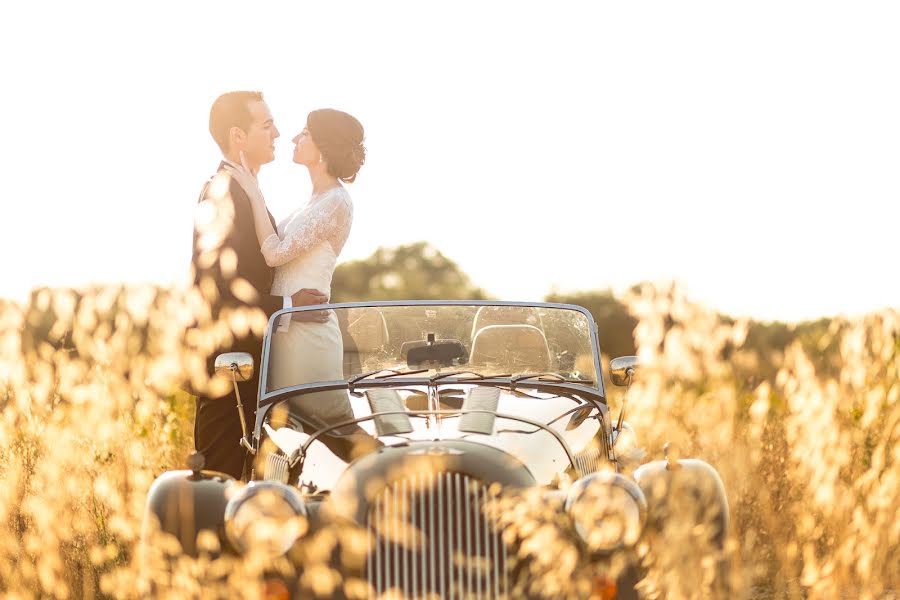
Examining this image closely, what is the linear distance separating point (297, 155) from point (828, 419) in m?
3.31

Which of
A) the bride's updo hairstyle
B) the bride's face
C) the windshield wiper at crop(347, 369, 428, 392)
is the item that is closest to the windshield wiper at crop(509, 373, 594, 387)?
the windshield wiper at crop(347, 369, 428, 392)

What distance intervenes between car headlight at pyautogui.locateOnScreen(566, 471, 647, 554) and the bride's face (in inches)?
121

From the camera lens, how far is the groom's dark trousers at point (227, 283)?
5734 millimetres

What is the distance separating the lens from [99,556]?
515cm

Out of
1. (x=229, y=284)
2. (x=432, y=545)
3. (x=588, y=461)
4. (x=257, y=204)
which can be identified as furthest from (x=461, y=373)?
(x=257, y=204)

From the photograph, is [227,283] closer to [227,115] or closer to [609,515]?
[227,115]

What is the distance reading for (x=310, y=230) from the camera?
5902 mm

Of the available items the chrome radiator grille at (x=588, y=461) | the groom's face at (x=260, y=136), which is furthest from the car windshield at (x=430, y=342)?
the groom's face at (x=260, y=136)

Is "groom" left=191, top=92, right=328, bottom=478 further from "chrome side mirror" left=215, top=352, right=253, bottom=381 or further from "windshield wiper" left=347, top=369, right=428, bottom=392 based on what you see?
"windshield wiper" left=347, top=369, right=428, bottom=392

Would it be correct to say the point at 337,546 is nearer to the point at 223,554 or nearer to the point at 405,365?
the point at 223,554

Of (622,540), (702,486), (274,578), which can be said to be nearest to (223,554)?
(274,578)

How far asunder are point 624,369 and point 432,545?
173 cm

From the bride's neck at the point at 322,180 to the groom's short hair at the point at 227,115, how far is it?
50 cm

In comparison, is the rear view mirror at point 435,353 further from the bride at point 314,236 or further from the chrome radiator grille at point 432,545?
the chrome radiator grille at point 432,545
